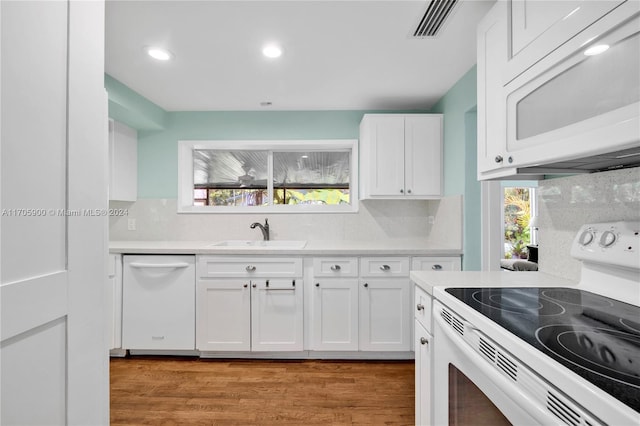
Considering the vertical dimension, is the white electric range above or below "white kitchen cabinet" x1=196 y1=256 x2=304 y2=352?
above

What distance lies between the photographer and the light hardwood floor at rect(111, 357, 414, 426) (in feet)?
5.71

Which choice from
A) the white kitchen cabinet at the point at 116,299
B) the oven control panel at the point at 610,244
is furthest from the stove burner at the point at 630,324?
the white kitchen cabinet at the point at 116,299

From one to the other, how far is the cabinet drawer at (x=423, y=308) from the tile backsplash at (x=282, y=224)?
1537 mm

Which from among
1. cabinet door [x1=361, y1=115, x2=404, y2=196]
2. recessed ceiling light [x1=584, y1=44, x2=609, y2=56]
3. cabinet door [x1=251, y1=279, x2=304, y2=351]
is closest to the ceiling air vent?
recessed ceiling light [x1=584, y1=44, x2=609, y2=56]

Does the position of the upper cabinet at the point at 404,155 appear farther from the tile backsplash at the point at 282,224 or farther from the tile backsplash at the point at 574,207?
the tile backsplash at the point at 574,207

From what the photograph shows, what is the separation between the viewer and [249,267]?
92.4 inches

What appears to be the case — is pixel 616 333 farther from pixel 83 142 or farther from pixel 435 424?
pixel 83 142

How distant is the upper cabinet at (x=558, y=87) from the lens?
772 millimetres

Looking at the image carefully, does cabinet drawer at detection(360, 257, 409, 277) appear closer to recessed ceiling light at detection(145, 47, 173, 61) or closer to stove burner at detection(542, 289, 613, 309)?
stove burner at detection(542, 289, 613, 309)

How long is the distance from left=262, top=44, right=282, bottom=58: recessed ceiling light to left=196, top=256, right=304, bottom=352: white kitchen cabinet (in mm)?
1438

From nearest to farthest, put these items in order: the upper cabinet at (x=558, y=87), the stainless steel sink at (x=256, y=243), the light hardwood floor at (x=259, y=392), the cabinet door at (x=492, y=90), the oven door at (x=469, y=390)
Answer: the oven door at (x=469, y=390) → the upper cabinet at (x=558, y=87) → the cabinet door at (x=492, y=90) → the light hardwood floor at (x=259, y=392) → the stainless steel sink at (x=256, y=243)

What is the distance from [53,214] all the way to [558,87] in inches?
56.2

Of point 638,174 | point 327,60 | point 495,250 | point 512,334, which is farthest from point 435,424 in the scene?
point 327,60

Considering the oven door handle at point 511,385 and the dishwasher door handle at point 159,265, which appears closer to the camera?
the oven door handle at point 511,385
